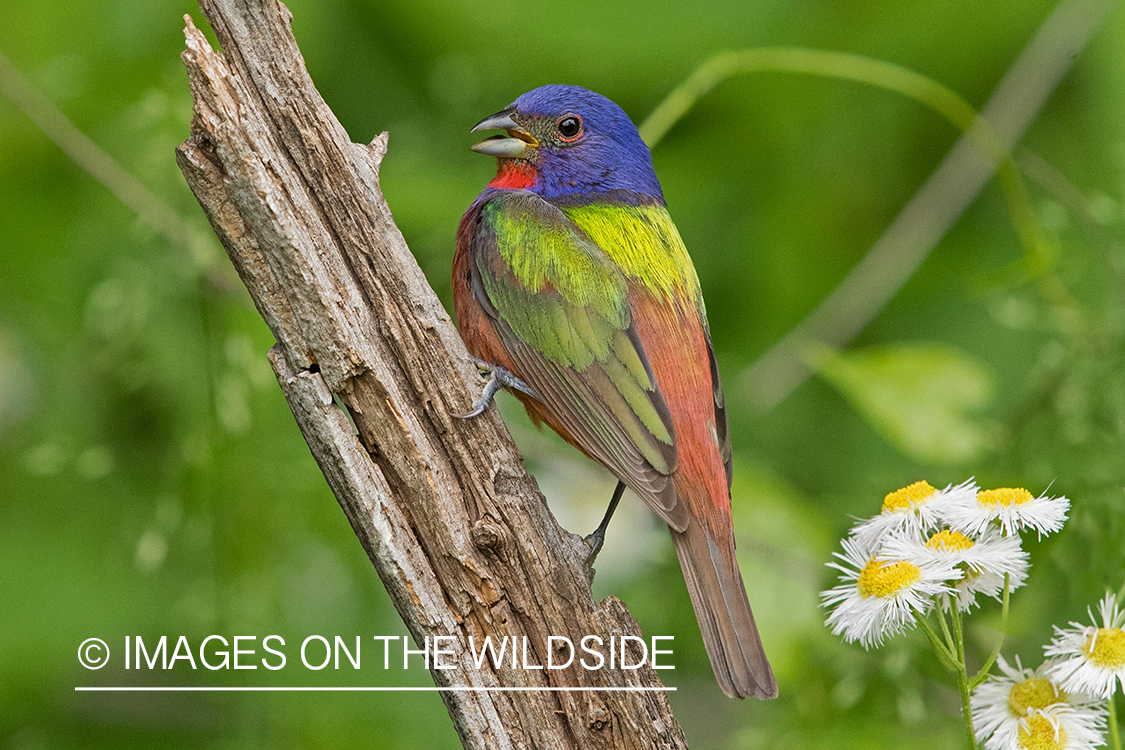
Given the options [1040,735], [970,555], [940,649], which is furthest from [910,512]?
[1040,735]

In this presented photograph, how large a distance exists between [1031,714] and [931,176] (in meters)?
2.86

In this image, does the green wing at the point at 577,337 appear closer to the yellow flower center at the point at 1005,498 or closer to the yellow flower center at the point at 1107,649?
the yellow flower center at the point at 1005,498

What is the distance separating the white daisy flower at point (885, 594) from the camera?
1.78 metres

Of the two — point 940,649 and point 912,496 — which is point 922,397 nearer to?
point 912,496

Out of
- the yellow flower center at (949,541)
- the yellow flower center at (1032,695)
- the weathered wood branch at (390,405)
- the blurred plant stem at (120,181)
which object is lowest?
the yellow flower center at (1032,695)

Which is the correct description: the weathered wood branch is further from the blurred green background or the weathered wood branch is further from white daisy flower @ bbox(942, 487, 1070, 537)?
the blurred green background

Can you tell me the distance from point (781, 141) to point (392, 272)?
2447 mm

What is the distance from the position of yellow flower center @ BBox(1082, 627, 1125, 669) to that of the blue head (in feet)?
5.85

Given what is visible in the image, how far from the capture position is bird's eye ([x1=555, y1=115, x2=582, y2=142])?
10.2 ft

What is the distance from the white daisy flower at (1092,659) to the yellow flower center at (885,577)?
0.83ft

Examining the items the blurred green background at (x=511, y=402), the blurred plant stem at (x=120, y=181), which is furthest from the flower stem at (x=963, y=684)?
the blurred plant stem at (x=120, y=181)

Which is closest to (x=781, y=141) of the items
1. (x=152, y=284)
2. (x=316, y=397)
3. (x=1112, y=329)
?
(x=1112, y=329)

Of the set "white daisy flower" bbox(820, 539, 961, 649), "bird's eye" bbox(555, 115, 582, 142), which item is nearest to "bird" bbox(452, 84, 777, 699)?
"bird's eye" bbox(555, 115, 582, 142)

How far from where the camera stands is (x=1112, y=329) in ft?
11.2
